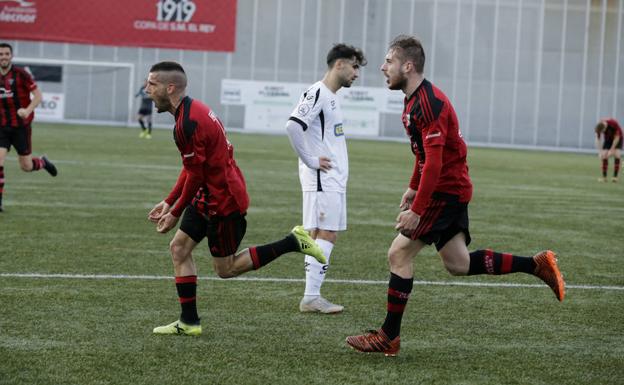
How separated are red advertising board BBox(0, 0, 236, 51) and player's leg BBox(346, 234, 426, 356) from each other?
42.3 meters

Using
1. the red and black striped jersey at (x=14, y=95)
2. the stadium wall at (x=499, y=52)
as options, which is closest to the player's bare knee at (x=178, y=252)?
the red and black striped jersey at (x=14, y=95)

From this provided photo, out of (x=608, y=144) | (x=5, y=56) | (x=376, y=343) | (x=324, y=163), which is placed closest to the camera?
(x=376, y=343)

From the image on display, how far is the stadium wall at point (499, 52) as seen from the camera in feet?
165

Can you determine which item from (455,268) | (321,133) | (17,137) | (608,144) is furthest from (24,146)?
(608,144)

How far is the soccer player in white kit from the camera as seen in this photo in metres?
7.55

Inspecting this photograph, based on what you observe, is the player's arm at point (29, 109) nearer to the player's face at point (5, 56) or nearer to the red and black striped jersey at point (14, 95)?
the red and black striped jersey at point (14, 95)

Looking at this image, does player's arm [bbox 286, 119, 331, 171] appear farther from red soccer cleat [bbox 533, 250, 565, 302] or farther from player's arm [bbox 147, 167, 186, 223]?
red soccer cleat [bbox 533, 250, 565, 302]

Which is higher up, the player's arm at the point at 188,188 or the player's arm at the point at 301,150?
the player's arm at the point at 301,150

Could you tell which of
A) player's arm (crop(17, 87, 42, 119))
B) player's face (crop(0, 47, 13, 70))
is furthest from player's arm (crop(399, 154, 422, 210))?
player's face (crop(0, 47, 13, 70))

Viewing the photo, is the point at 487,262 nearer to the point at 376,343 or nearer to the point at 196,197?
the point at 376,343

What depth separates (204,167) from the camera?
6270 mm

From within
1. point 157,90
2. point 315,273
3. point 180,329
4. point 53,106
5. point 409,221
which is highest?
point 53,106

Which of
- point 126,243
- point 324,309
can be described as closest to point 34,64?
point 126,243

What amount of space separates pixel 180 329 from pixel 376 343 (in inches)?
50.5
